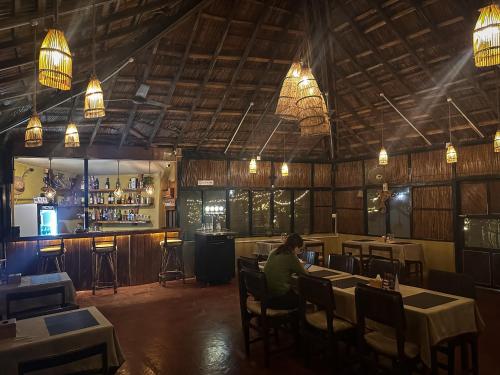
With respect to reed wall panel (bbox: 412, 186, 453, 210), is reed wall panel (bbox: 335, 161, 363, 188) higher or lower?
higher

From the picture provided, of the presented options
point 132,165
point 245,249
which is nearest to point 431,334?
point 245,249

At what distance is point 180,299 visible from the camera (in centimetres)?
689

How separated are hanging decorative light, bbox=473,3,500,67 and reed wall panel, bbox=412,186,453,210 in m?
6.42

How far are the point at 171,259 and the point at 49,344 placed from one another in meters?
6.18

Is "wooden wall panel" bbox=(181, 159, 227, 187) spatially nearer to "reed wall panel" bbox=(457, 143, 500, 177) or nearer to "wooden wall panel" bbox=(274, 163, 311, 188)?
"wooden wall panel" bbox=(274, 163, 311, 188)

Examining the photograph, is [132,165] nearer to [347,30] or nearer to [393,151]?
[347,30]

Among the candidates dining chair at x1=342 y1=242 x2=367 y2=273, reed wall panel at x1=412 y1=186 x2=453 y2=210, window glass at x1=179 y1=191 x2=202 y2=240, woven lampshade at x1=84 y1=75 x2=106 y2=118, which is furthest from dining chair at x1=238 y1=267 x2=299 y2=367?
reed wall panel at x1=412 y1=186 x2=453 y2=210

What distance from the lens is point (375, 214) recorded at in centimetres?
996

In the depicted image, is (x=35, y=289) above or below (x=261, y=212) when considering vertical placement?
below

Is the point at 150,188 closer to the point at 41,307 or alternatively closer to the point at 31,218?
the point at 31,218

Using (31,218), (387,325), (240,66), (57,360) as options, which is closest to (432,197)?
(240,66)

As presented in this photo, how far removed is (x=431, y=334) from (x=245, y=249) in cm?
676

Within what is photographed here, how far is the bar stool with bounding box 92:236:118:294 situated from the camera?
7420 mm

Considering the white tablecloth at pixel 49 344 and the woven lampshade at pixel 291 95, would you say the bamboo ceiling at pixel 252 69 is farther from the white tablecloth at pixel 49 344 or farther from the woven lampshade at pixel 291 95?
the white tablecloth at pixel 49 344
